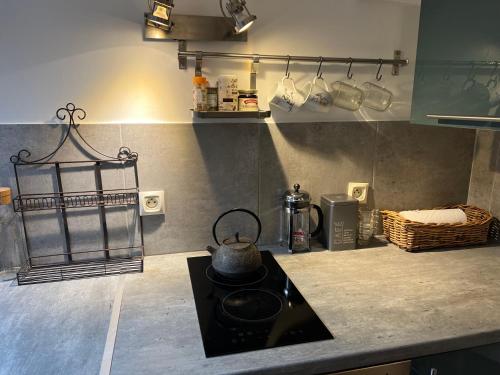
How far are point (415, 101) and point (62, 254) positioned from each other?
138 centimetres

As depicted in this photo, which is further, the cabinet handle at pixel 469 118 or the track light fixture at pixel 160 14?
the track light fixture at pixel 160 14

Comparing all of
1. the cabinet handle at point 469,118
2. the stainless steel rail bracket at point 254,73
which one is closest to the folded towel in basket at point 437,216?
the cabinet handle at point 469,118

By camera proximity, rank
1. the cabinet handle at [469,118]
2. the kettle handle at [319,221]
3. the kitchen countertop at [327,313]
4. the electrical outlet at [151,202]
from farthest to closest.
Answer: the kettle handle at [319,221] → the electrical outlet at [151,202] → the cabinet handle at [469,118] → the kitchen countertop at [327,313]

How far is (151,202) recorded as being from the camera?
4.54ft

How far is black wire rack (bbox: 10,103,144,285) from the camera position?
126 centimetres

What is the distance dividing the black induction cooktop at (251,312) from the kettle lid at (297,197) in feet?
0.82

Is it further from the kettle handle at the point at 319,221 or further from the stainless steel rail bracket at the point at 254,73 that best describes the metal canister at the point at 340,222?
the stainless steel rail bracket at the point at 254,73

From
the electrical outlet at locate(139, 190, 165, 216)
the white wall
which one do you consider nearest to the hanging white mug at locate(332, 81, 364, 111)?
the white wall

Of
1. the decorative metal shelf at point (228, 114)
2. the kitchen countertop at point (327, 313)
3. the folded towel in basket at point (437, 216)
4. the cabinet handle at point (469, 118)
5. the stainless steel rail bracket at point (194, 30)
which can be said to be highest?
the stainless steel rail bracket at point (194, 30)

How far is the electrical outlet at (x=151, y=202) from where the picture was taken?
54.1 inches

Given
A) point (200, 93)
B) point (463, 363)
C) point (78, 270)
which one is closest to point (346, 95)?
point (200, 93)

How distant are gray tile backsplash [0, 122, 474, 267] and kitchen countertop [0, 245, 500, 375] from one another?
0.51ft

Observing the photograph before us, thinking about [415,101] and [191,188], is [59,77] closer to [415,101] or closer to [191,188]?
[191,188]

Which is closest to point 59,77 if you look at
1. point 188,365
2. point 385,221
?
point 188,365
